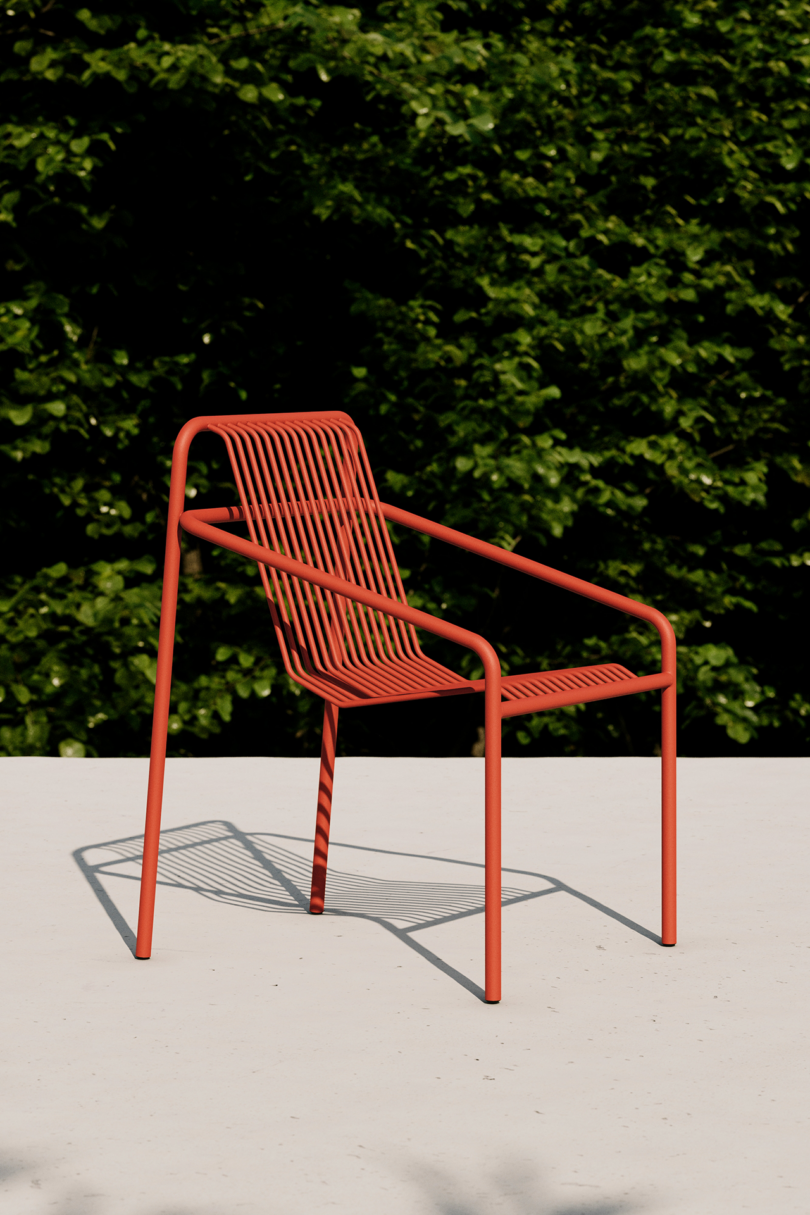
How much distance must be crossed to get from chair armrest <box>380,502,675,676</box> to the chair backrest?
8cm

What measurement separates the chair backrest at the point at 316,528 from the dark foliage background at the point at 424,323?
2405 millimetres

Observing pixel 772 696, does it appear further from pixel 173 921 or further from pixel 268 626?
pixel 173 921

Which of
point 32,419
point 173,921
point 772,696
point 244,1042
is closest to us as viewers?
point 244,1042

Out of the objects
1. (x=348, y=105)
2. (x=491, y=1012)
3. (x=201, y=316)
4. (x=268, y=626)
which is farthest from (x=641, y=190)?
(x=491, y=1012)

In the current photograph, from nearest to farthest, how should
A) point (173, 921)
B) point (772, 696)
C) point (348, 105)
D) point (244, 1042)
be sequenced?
point (244, 1042)
point (173, 921)
point (348, 105)
point (772, 696)

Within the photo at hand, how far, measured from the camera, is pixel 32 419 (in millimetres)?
5730

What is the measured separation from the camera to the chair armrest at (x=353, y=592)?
267 centimetres

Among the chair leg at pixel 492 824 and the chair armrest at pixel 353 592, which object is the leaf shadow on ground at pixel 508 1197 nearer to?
the chair leg at pixel 492 824

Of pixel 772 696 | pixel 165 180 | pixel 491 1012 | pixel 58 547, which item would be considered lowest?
pixel 772 696

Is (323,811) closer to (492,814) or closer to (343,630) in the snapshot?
(343,630)

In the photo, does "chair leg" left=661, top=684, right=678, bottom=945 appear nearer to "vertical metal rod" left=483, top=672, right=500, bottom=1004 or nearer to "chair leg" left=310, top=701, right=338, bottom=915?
"vertical metal rod" left=483, top=672, right=500, bottom=1004

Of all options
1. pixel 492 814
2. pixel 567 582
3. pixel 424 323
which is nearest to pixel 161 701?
pixel 492 814

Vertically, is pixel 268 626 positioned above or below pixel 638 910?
below

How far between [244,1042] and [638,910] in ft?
3.55
